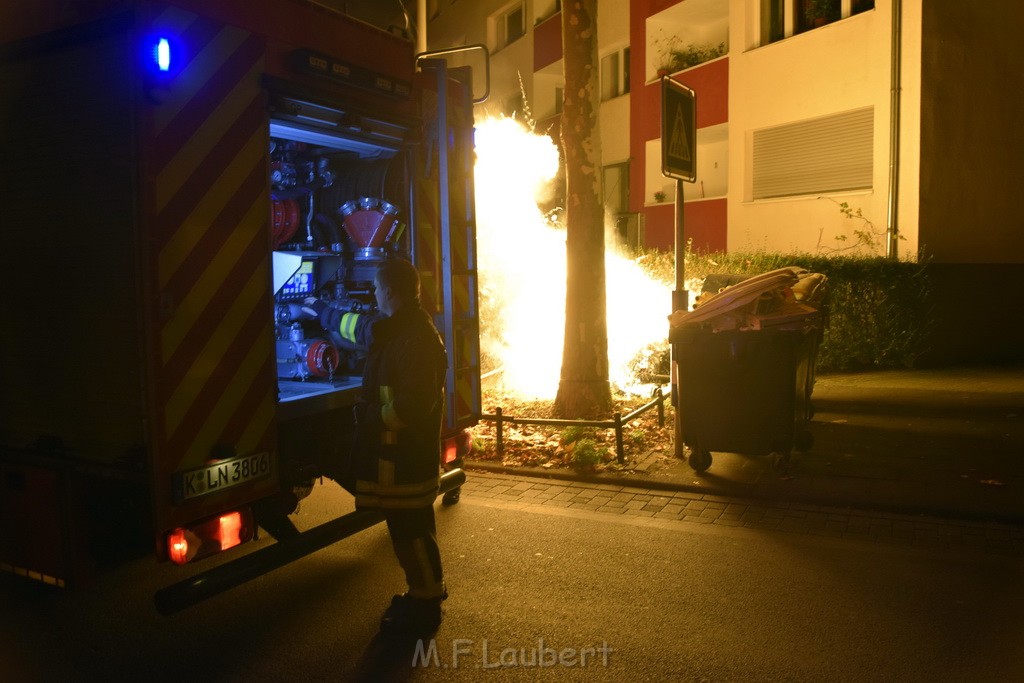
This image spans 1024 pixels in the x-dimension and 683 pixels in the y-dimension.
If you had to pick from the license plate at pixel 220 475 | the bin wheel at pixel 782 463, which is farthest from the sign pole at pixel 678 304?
the license plate at pixel 220 475

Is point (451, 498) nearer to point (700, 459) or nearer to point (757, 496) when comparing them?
point (700, 459)

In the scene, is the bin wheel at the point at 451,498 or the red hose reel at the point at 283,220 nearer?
the red hose reel at the point at 283,220

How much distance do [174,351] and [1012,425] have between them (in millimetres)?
8232

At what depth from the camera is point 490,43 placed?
26938mm

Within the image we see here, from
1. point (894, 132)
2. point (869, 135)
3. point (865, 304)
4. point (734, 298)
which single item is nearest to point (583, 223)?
point (734, 298)

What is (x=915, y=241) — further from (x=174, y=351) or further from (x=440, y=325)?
(x=174, y=351)

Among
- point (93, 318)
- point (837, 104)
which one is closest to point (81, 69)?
point (93, 318)

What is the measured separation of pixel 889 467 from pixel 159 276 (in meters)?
5.80

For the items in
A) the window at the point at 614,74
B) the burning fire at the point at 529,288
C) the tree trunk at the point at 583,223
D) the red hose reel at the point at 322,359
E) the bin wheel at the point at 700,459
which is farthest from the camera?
the window at the point at 614,74

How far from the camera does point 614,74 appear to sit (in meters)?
22.2

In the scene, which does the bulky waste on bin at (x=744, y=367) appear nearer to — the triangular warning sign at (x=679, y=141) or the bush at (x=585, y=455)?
the bush at (x=585, y=455)

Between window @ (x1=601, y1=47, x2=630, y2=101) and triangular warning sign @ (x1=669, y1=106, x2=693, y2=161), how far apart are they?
14989 mm

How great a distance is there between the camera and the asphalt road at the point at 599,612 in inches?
150

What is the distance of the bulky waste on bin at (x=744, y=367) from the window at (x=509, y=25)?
67.3 feet
